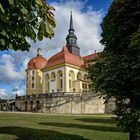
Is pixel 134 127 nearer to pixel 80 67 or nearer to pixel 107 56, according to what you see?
pixel 107 56

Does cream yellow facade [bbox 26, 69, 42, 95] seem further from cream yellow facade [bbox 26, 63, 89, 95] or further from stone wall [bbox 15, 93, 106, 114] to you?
stone wall [bbox 15, 93, 106, 114]

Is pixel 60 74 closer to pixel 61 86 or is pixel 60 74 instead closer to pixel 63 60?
pixel 61 86

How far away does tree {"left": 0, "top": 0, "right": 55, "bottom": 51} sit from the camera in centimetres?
429

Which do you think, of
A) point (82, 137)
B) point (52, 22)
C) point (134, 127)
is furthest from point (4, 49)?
point (82, 137)

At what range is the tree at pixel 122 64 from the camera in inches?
440

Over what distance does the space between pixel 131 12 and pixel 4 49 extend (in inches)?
310

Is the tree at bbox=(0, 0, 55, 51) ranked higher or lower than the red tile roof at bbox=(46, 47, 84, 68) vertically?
lower

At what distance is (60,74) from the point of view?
241 feet

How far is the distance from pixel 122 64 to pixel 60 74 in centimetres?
6215

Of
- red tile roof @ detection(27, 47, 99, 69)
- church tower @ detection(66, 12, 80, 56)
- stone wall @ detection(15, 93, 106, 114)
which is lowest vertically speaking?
stone wall @ detection(15, 93, 106, 114)

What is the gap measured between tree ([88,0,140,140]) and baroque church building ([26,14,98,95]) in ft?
180

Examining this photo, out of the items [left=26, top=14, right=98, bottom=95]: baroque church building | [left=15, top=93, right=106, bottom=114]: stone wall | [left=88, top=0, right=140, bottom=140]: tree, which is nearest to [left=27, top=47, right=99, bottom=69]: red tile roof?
[left=26, top=14, right=98, bottom=95]: baroque church building

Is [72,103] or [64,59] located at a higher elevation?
[64,59]

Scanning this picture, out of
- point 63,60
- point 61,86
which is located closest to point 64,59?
point 63,60
